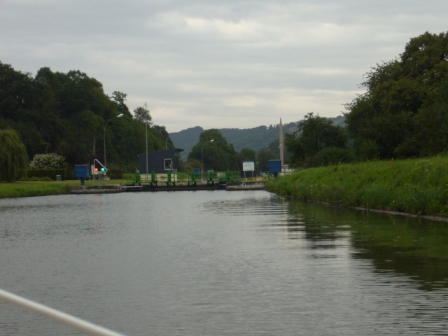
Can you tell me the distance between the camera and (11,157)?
226ft

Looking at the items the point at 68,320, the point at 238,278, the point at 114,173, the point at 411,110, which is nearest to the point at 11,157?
the point at 411,110

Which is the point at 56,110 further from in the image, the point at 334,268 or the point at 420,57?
the point at 334,268

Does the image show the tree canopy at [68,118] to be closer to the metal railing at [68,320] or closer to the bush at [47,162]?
the bush at [47,162]

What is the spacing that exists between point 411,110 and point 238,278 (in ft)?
174

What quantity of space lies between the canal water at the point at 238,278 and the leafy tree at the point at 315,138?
44.8 meters

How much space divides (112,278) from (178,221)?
50.4ft

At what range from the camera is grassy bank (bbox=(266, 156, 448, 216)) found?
2744cm

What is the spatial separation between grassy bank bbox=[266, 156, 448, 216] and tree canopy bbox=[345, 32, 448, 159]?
12.2 meters

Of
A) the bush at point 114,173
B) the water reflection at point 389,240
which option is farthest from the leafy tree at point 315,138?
the bush at point 114,173

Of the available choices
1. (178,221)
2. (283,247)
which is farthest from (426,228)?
(178,221)

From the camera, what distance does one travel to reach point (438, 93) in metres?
55.2

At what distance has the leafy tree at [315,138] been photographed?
71438mm

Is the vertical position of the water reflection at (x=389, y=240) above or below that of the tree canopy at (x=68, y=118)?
below

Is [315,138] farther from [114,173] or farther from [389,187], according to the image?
[114,173]
